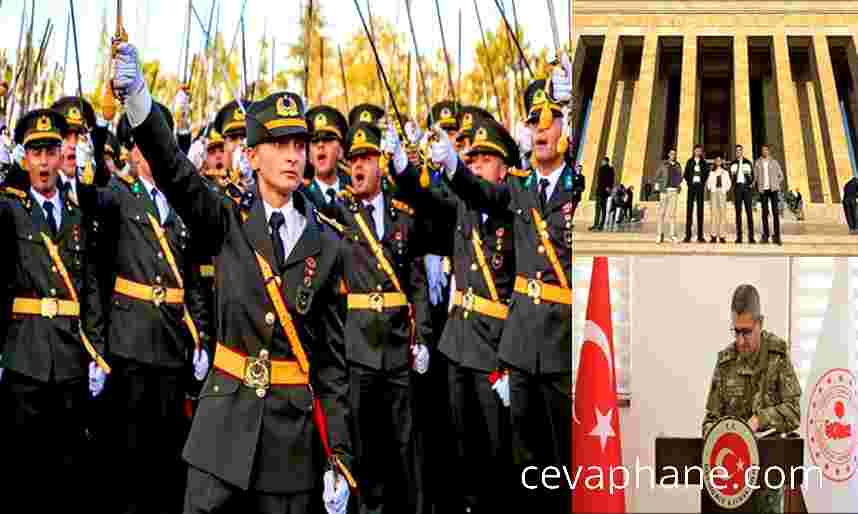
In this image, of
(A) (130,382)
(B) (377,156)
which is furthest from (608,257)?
(A) (130,382)

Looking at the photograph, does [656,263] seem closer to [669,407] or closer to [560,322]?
[669,407]

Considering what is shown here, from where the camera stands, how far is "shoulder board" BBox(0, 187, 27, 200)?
300 inches

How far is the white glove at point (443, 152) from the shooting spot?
6.90m

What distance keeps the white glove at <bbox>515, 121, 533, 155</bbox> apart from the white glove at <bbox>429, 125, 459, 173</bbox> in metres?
0.69

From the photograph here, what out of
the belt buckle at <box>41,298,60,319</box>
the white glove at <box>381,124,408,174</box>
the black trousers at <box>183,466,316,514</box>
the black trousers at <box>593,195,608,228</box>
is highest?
the white glove at <box>381,124,408,174</box>

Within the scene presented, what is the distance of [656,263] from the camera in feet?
20.8

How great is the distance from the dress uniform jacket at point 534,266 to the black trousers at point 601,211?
0.88 metres

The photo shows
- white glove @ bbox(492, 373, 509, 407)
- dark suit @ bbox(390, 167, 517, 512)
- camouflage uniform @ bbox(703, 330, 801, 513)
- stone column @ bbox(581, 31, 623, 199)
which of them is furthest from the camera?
dark suit @ bbox(390, 167, 517, 512)

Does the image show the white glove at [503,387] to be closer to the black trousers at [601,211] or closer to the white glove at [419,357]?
the white glove at [419,357]

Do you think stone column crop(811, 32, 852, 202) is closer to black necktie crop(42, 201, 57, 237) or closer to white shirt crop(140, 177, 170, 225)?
white shirt crop(140, 177, 170, 225)

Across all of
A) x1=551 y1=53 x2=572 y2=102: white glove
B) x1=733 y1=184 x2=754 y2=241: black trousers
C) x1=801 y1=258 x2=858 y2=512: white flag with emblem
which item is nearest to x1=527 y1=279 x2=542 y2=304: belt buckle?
x1=551 y1=53 x2=572 y2=102: white glove

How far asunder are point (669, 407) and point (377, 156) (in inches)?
Answer: 82.5

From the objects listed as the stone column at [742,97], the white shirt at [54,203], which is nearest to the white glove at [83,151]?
the white shirt at [54,203]

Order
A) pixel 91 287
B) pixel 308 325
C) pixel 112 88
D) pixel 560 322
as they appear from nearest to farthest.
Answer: pixel 112 88 → pixel 308 325 → pixel 560 322 → pixel 91 287
